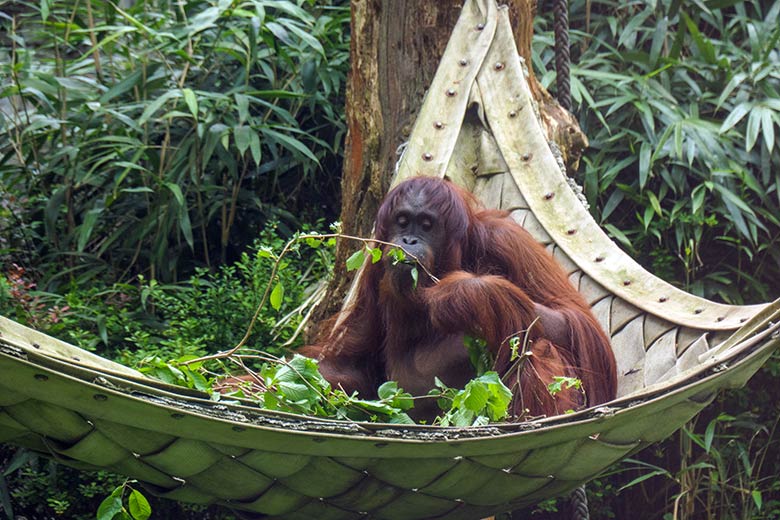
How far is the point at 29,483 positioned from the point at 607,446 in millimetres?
2043

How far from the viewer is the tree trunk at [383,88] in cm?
316

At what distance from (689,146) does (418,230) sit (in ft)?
5.67

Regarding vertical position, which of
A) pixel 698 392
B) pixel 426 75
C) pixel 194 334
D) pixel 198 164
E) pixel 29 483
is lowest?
pixel 29 483

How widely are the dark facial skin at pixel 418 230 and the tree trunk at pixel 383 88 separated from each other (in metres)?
0.62

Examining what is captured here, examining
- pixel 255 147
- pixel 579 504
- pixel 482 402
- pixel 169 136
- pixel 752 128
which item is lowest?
pixel 579 504

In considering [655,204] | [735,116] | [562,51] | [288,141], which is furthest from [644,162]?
[288,141]

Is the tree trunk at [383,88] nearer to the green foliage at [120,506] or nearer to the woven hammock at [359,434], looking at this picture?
the woven hammock at [359,434]

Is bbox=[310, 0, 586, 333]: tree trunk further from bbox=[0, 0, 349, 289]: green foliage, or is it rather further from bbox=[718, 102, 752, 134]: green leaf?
bbox=[718, 102, 752, 134]: green leaf

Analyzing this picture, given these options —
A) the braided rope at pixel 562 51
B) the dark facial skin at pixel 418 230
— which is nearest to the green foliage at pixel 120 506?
the dark facial skin at pixel 418 230

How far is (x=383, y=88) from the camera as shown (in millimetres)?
3195

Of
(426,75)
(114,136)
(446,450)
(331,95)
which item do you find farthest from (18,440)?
(331,95)

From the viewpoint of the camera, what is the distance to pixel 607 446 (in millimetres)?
1921

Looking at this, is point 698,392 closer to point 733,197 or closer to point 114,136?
point 733,197

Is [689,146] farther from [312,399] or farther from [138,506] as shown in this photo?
[138,506]
